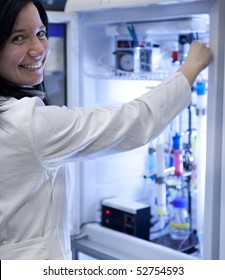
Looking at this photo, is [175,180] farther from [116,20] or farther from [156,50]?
[116,20]

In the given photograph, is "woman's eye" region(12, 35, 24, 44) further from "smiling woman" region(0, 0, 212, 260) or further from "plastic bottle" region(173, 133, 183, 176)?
"plastic bottle" region(173, 133, 183, 176)

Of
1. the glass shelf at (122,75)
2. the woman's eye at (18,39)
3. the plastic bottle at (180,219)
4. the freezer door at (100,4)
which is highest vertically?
the freezer door at (100,4)

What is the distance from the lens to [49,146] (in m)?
1.23

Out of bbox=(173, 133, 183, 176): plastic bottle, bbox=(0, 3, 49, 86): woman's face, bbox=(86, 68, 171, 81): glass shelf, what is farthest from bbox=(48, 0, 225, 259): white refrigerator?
bbox=(0, 3, 49, 86): woman's face

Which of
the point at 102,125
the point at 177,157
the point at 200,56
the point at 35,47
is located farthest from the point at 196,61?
the point at 177,157

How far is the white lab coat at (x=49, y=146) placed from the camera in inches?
48.1

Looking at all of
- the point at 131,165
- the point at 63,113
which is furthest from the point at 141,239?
the point at 63,113

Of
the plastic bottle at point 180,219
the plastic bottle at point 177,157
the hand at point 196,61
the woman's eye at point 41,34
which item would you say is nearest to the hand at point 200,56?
the hand at point 196,61

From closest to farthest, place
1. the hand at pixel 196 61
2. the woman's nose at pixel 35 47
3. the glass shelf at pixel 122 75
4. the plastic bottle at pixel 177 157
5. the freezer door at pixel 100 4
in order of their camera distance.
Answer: the woman's nose at pixel 35 47 → the hand at pixel 196 61 → the freezer door at pixel 100 4 → the glass shelf at pixel 122 75 → the plastic bottle at pixel 177 157

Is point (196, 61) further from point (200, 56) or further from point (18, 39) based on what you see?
point (18, 39)

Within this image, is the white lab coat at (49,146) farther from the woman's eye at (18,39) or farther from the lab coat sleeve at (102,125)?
the woman's eye at (18,39)

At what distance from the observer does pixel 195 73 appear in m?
1.44

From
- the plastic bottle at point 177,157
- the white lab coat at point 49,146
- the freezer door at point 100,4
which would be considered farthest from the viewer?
the plastic bottle at point 177,157

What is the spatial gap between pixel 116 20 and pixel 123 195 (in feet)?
2.83
